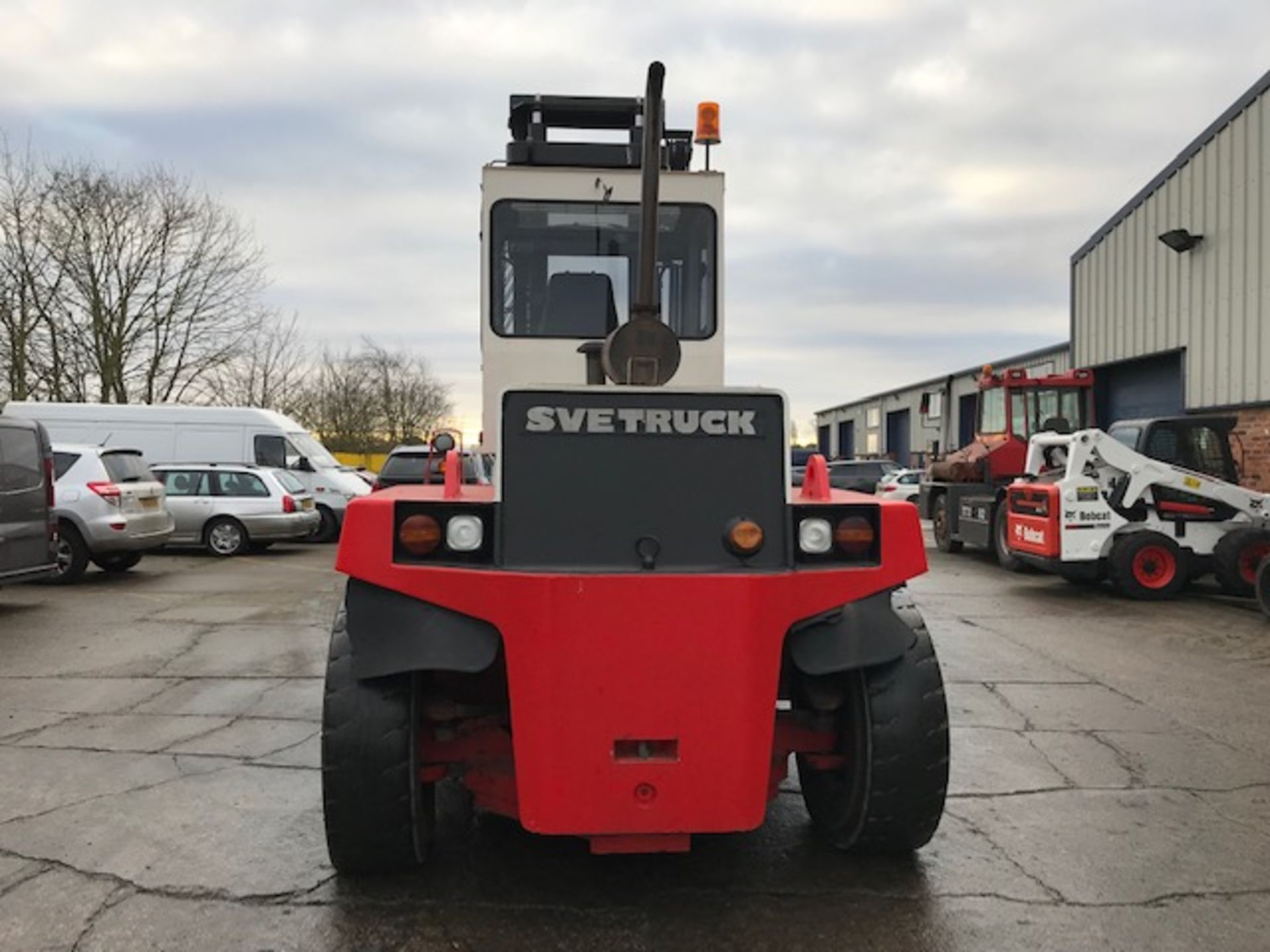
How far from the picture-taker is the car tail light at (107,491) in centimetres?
1209

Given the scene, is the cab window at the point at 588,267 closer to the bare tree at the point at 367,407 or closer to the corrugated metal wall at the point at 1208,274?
the corrugated metal wall at the point at 1208,274

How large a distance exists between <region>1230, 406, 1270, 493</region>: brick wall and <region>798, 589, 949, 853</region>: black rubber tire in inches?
490

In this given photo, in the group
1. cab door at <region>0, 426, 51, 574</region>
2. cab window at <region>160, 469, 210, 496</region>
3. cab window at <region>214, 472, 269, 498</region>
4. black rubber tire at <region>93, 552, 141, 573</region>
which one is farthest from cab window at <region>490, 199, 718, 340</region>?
cab window at <region>160, 469, 210, 496</region>

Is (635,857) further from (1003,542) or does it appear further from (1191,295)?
(1191,295)

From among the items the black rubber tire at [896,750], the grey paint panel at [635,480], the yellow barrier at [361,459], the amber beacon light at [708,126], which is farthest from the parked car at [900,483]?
the yellow barrier at [361,459]

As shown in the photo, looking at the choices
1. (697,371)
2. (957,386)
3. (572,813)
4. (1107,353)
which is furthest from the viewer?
(957,386)

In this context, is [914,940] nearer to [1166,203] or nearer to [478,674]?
[478,674]

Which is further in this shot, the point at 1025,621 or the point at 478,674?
the point at 1025,621

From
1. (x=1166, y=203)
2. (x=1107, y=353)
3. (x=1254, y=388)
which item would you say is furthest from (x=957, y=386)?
(x=1254, y=388)

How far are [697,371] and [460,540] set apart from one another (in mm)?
2390

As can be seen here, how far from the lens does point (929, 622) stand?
9.52 m

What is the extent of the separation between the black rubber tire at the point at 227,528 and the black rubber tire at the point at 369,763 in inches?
529

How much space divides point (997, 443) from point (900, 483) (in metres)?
11.5

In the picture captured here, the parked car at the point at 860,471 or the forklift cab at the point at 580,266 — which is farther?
the parked car at the point at 860,471
